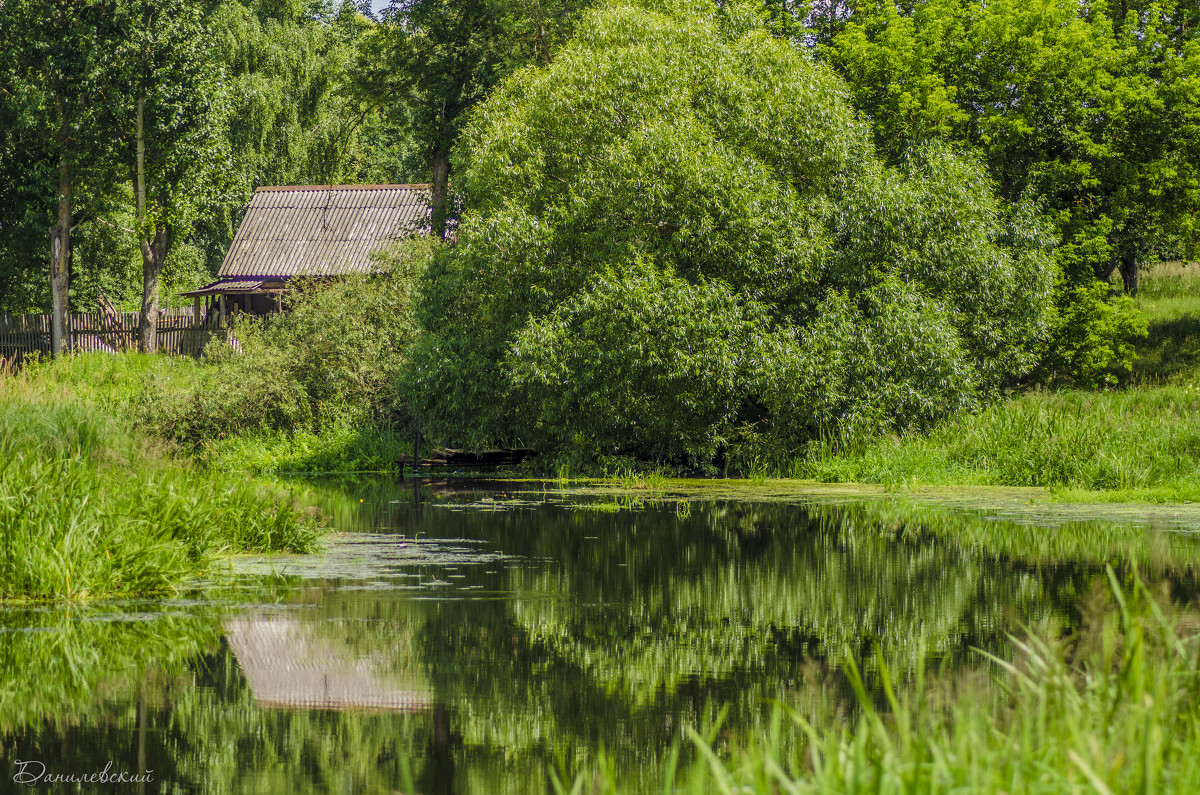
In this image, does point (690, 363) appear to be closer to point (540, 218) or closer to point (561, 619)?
point (540, 218)

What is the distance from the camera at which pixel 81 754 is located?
6355 millimetres

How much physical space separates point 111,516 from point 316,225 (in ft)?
116

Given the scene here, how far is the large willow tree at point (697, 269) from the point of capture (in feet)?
71.2

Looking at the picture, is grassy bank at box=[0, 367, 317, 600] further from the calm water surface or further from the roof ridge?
the roof ridge

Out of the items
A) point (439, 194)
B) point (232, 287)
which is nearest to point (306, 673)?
point (439, 194)

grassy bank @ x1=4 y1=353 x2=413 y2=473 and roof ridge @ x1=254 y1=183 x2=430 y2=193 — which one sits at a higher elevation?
roof ridge @ x1=254 y1=183 x2=430 y2=193

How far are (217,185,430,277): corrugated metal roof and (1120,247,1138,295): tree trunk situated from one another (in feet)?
72.3

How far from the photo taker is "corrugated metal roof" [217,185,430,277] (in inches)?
1730

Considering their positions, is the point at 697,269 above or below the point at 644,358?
above

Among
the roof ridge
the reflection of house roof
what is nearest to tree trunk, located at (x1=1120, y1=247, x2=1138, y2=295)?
the roof ridge

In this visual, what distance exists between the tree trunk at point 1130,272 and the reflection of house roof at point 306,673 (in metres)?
35.9

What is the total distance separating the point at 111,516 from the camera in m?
11.0

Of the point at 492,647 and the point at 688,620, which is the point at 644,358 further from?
the point at 492,647

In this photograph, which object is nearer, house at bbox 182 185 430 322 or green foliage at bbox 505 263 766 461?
green foliage at bbox 505 263 766 461
